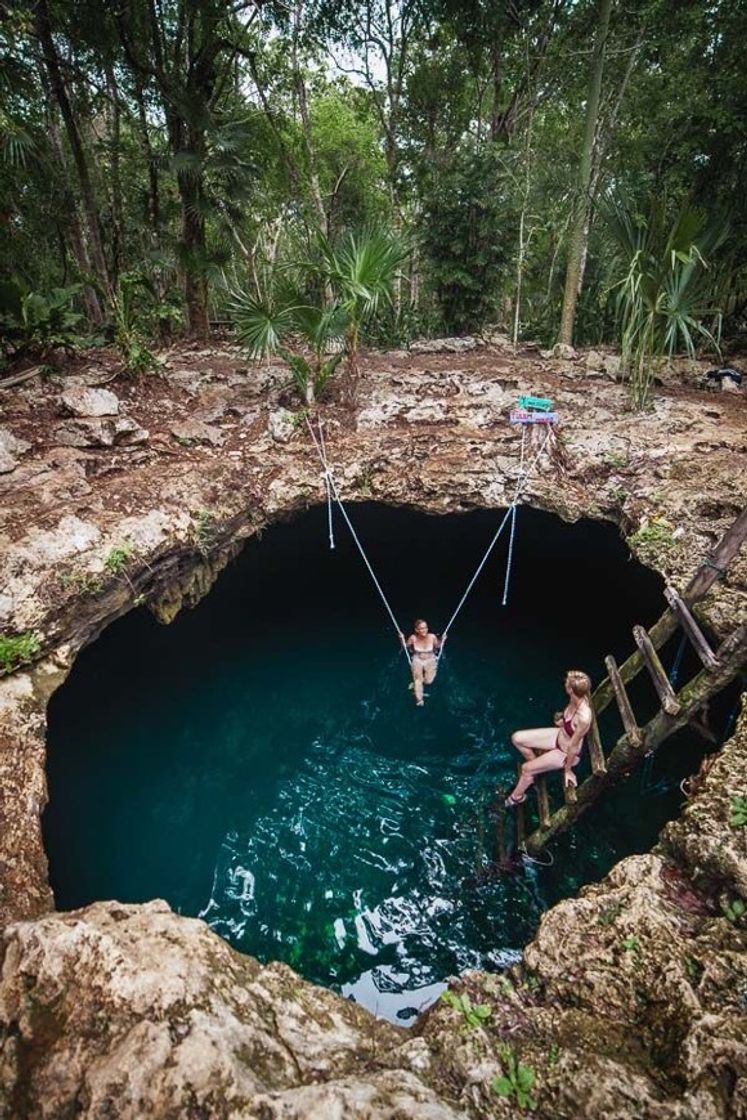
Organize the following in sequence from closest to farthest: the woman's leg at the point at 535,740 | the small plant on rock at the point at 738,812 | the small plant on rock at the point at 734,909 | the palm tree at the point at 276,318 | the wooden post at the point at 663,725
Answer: the small plant on rock at the point at 734,909, the small plant on rock at the point at 738,812, the wooden post at the point at 663,725, the woman's leg at the point at 535,740, the palm tree at the point at 276,318

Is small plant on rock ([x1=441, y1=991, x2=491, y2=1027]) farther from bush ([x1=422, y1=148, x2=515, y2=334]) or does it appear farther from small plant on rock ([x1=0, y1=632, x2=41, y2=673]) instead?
bush ([x1=422, y1=148, x2=515, y2=334])

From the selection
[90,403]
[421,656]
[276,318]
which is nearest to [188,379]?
[90,403]

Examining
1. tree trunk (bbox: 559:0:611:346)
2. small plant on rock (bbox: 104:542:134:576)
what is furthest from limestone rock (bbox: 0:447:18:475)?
tree trunk (bbox: 559:0:611:346)

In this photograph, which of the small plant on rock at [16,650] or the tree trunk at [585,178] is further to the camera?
the tree trunk at [585,178]

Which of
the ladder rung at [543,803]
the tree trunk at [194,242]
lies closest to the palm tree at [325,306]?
the tree trunk at [194,242]

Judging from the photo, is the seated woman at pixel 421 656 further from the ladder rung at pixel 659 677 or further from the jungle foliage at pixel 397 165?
the jungle foliage at pixel 397 165

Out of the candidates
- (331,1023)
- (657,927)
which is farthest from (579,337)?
(331,1023)

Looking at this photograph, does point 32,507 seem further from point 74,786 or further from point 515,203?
point 515,203
